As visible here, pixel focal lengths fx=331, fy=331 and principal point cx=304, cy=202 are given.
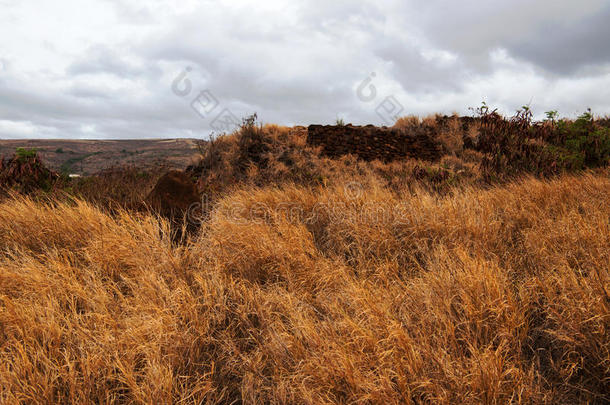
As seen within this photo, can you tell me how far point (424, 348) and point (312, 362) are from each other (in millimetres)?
672

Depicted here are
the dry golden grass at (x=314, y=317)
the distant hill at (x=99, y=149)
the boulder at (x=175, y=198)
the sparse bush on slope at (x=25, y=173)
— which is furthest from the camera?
the distant hill at (x=99, y=149)

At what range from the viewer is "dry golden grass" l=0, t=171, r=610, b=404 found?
5.99 ft

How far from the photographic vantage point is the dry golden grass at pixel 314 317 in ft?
5.99

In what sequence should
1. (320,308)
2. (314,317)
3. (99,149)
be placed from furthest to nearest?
(99,149) → (320,308) → (314,317)

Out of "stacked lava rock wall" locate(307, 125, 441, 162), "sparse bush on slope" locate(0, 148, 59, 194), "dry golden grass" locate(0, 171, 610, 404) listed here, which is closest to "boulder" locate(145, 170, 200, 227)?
"dry golden grass" locate(0, 171, 610, 404)

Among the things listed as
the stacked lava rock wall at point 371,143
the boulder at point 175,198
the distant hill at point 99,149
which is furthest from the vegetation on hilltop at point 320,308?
the distant hill at point 99,149

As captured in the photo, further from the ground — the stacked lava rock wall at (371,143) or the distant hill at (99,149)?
the distant hill at (99,149)

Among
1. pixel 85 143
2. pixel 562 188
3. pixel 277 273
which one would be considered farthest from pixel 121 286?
pixel 85 143

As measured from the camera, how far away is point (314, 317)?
96.3 inches

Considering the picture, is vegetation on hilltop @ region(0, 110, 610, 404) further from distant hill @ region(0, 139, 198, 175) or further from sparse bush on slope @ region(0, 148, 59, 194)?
distant hill @ region(0, 139, 198, 175)

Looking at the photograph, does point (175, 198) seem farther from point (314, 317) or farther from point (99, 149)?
point (99, 149)

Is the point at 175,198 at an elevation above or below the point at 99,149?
below

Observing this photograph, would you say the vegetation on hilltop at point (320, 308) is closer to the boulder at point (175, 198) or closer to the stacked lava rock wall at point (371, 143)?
the boulder at point (175, 198)

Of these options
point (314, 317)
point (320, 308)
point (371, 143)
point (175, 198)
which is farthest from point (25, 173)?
point (371, 143)
